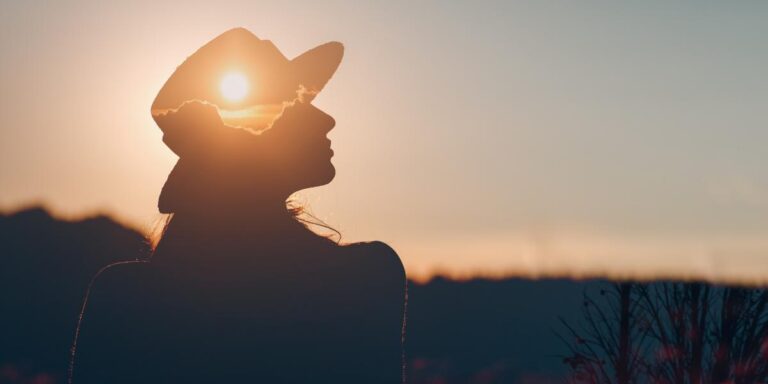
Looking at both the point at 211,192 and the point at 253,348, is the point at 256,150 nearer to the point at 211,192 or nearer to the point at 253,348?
the point at 211,192

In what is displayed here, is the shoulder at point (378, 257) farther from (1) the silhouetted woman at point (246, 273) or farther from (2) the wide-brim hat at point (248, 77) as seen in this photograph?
(2) the wide-brim hat at point (248, 77)

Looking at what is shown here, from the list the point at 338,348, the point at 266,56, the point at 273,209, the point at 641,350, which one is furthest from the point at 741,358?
the point at 266,56

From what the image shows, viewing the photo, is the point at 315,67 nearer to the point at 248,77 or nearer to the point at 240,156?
the point at 248,77

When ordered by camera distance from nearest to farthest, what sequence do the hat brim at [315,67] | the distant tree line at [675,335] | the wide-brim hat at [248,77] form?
the wide-brim hat at [248,77] → the hat brim at [315,67] → the distant tree line at [675,335]

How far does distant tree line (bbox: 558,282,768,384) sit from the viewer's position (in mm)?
9898

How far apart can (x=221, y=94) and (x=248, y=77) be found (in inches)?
10.7

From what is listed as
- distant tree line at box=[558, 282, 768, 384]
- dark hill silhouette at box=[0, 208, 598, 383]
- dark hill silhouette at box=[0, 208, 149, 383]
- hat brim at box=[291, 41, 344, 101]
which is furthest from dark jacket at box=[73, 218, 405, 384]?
dark hill silhouette at box=[0, 208, 149, 383]

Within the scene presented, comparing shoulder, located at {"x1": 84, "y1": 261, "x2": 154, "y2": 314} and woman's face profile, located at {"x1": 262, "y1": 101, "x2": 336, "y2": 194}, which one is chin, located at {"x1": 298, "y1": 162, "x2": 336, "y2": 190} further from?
shoulder, located at {"x1": 84, "y1": 261, "x2": 154, "y2": 314}

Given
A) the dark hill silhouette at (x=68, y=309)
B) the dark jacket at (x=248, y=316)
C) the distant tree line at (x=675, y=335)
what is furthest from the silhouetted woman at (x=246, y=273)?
the dark hill silhouette at (x=68, y=309)

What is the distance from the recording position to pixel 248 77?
9188mm

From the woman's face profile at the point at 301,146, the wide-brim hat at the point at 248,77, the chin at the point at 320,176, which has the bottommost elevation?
the chin at the point at 320,176

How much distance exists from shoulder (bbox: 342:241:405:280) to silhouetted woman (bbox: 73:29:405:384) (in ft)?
0.04

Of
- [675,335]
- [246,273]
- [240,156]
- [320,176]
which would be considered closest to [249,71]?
[240,156]

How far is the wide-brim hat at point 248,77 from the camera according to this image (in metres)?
9.09
